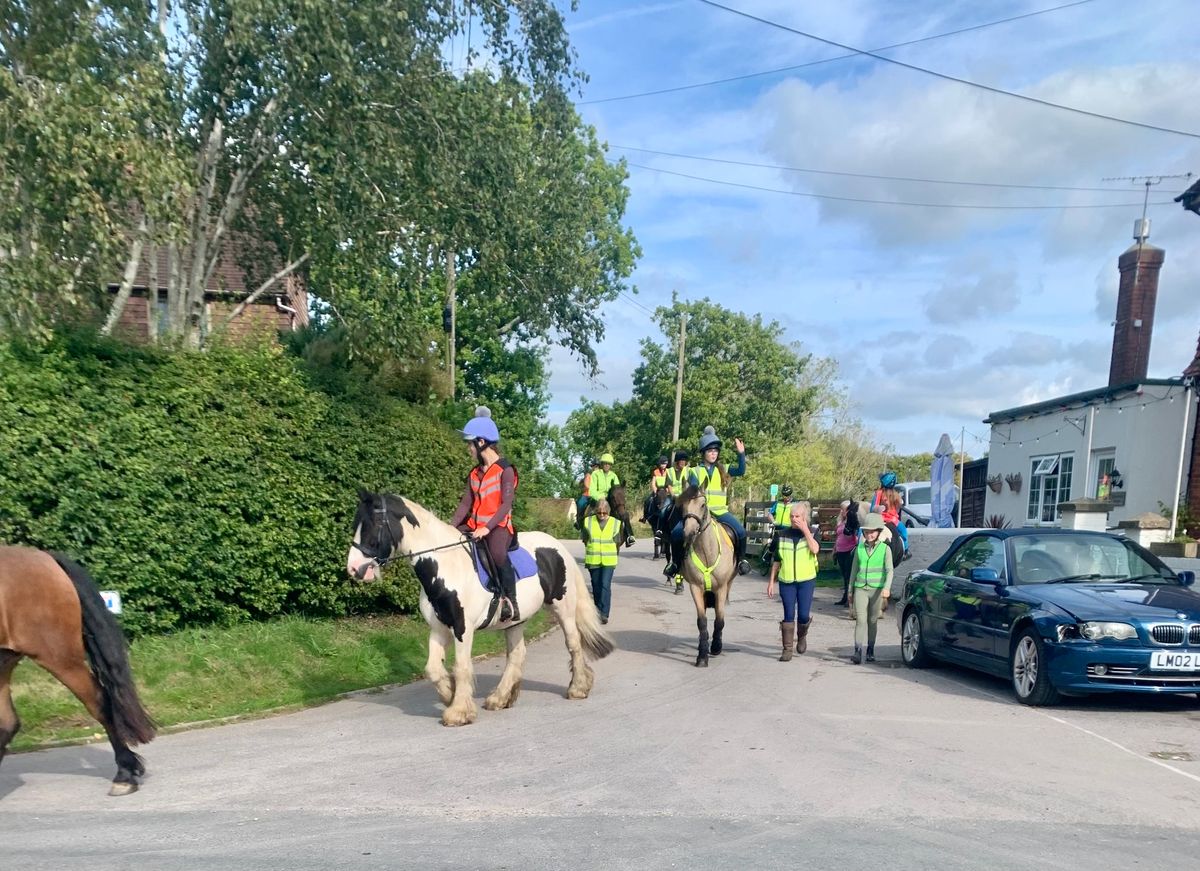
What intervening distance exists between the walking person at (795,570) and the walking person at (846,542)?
4.49 metres

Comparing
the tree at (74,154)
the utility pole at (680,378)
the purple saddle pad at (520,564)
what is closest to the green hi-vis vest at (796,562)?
the purple saddle pad at (520,564)

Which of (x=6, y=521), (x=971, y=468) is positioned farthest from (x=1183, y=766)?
(x=971, y=468)

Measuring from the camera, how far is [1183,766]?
7367mm

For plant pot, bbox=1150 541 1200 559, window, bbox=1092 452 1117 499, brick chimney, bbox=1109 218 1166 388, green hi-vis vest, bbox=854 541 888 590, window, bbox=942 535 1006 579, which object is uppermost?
brick chimney, bbox=1109 218 1166 388

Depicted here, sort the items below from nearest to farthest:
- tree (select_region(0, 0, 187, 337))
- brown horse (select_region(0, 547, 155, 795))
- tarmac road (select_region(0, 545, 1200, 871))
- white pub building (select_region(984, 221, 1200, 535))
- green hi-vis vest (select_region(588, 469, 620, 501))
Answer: tarmac road (select_region(0, 545, 1200, 871)) → brown horse (select_region(0, 547, 155, 795)) → tree (select_region(0, 0, 187, 337)) → green hi-vis vest (select_region(588, 469, 620, 501)) → white pub building (select_region(984, 221, 1200, 535))

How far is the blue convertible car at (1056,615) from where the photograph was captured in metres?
8.91

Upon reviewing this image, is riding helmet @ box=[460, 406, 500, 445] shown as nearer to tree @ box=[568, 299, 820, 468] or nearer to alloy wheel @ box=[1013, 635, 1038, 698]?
alloy wheel @ box=[1013, 635, 1038, 698]

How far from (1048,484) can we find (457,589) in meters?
21.4

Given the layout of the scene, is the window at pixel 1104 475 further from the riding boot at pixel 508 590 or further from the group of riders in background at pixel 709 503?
the riding boot at pixel 508 590

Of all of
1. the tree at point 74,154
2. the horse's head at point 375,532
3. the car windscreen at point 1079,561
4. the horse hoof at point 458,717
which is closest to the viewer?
the horse's head at point 375,532

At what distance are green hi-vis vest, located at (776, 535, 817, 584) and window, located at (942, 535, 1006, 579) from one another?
5.13 ft

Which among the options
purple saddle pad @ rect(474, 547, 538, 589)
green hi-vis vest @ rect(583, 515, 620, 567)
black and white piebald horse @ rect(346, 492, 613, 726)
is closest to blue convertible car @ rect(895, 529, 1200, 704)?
black and white piebald horse @ rect(346, 492, 613, 726)

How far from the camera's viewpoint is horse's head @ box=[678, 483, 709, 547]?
11.9 m

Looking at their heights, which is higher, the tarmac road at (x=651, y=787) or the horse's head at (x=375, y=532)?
the horse's head at (x=375, y=532)
